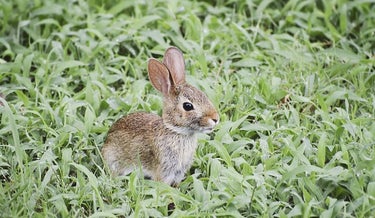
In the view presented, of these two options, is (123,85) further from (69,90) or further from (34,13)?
(34,13)

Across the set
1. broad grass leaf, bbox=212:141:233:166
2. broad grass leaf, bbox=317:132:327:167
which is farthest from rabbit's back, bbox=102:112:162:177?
broad grass leaf, bbox=317:132:327:167

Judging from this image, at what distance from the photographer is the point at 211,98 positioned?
649cm

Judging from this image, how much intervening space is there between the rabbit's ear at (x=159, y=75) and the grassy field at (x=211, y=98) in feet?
1.81

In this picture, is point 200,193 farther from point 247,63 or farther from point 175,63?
point 247,63

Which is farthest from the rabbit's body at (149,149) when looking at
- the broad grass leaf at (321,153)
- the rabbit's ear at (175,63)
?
the broad grass leaf at (321,153)

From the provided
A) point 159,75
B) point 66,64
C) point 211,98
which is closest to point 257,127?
point 211,98

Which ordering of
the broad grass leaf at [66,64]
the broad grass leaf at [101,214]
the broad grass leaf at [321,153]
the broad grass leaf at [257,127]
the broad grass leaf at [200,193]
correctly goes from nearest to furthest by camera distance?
the broad grass leaf at [101,214], the broad grass leaf at [200,193], the broad grass leaf at [321,153], the broad grass leaf at [257,127], the broad grass leaf at [66,64]

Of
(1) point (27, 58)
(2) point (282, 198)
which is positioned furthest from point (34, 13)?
(2) point (282, 198)

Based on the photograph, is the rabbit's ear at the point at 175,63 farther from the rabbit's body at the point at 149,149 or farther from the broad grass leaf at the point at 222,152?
the broad grass leaf at the point at 222,152

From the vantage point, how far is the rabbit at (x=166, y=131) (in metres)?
5.49

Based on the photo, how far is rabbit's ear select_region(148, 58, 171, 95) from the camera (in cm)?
564

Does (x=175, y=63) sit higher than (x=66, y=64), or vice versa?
(x=175, y=63)

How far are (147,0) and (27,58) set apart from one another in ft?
5.04

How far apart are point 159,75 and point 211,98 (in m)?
0.90
